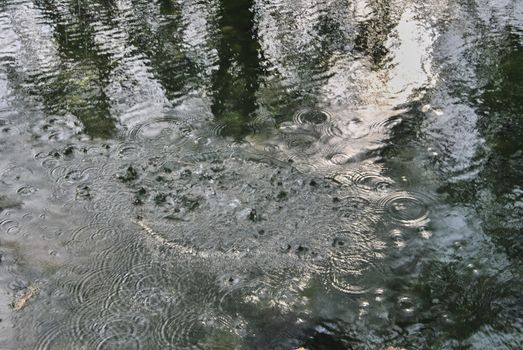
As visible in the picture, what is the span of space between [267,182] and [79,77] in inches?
108

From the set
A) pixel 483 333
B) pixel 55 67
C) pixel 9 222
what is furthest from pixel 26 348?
pixel 55 67

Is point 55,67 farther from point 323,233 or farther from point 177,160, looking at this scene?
point 323,233

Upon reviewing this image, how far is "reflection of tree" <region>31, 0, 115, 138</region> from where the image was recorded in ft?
17.1

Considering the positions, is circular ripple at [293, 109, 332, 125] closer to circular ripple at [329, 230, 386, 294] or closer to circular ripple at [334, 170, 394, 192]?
circular ripple at [334, 170, 394, 192]

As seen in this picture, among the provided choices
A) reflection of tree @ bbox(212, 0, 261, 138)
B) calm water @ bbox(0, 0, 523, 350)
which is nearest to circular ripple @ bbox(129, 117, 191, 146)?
calm water @ bbox(0, 0, 523, 350)

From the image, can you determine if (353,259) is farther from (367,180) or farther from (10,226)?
(10,226)

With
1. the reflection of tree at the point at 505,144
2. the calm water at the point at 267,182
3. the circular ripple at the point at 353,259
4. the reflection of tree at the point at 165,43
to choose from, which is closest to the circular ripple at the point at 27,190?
the calm water at the point at 267,182

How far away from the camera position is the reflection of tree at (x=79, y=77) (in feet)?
17.1

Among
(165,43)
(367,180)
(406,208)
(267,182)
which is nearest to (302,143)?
(267,182)

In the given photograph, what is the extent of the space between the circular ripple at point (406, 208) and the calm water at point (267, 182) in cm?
2

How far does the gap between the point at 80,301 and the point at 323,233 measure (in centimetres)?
171

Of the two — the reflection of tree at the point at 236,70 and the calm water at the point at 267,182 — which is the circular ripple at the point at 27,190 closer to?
the calm water at the point at 267,182

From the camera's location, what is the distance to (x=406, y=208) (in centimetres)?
400

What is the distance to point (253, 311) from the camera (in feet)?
11.1
